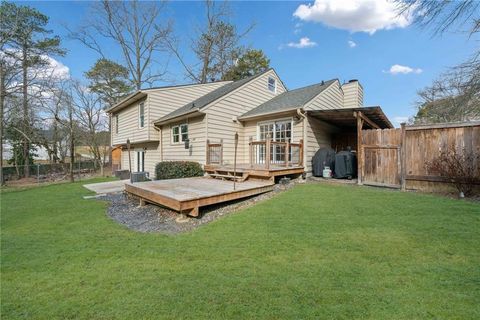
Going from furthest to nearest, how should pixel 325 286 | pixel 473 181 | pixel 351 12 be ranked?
1. pixel 351 12
2. pixel 473 181
3. pixel 325 286

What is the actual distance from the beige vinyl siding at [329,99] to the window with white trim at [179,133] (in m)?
5.94

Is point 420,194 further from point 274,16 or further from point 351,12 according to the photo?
point 274,16

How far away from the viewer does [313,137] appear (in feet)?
31.9

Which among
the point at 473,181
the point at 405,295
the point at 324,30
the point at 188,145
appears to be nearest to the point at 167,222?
the point at 405,295

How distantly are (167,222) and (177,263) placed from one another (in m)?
2.15

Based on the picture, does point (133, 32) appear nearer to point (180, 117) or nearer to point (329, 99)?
point (180, 117)

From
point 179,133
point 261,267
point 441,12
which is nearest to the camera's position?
point 261,267

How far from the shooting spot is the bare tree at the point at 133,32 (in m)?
20.7

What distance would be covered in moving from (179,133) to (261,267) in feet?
33.1

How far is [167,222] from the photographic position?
Answer: 17.1 feet

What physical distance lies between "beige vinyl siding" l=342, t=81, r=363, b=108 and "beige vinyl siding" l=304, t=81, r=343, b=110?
41cm

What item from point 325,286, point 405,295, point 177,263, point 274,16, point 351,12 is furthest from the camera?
point 274,16

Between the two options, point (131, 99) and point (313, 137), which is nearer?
point (313, 137)

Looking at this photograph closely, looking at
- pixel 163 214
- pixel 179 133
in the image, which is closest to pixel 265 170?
pixel 163 214
